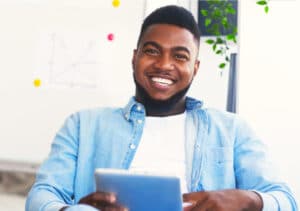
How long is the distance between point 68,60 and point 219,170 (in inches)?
27.9

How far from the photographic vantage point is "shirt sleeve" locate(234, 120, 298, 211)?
0.99 m

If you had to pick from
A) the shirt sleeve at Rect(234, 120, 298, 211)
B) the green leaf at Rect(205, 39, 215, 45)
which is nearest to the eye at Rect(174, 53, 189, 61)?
the shirt sleeve at Rect(234, 120, 298, 211)

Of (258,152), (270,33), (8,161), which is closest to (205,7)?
(270,33)

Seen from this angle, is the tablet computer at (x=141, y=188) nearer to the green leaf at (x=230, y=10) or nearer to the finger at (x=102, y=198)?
the finger at (x=102, y=198)

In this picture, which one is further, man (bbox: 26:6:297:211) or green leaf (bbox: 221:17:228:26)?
green leaf (bbox: 221:17:228:26)

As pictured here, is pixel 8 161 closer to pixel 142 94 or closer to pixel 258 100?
pixel 142 94

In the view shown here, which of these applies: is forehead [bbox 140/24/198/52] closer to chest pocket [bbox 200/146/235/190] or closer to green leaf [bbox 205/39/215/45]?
chest pocket [bbox 200/146/235/190]

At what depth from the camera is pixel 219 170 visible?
1081 mm

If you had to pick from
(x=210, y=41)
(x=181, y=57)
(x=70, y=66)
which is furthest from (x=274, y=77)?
(x=70, y=66)

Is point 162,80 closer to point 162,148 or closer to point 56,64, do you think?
point 162,148

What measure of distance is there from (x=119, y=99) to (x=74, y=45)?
0.24 meters

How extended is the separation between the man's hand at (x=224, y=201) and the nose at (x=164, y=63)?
0.32m

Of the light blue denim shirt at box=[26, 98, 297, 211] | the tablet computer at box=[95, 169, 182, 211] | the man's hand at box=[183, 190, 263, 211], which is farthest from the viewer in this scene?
the light blue denim shirt at box=[26, 98, 297, 211]

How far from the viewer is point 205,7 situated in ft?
5.23
